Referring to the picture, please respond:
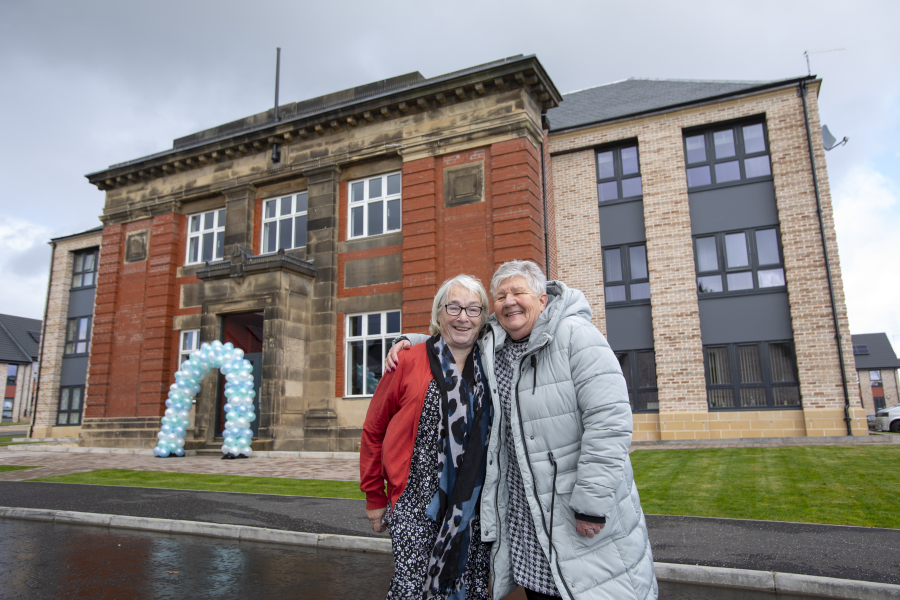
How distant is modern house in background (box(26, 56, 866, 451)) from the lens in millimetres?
16141

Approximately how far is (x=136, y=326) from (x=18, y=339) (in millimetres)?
54188

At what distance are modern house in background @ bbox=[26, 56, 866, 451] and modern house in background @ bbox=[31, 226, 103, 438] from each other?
10911mm

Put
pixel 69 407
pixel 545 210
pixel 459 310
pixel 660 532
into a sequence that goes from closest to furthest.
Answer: pixel 459 310
pixel 660 532
pixel 545 210
pixel 69 407

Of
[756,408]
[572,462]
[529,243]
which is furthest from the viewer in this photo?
[756,408]

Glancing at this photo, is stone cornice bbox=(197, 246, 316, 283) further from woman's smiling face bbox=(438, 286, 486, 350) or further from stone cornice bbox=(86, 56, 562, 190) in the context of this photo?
woman's smiling face bbox=(438, 286, 486, 350)

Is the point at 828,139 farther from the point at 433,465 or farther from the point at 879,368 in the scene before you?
the point at 879,368

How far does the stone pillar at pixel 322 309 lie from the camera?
17.1 m

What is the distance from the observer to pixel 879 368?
57.7 meters

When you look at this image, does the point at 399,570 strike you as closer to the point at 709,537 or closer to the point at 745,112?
the point at 709,537

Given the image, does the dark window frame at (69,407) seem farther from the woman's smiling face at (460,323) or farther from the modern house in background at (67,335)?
the woman's smiling face at (460,323)

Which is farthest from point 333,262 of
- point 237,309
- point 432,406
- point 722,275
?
point 432,406

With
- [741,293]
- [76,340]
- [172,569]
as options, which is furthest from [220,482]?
[76,340]

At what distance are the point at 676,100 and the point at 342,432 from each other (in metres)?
14.7

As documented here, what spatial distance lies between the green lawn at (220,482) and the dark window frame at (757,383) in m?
11.3
